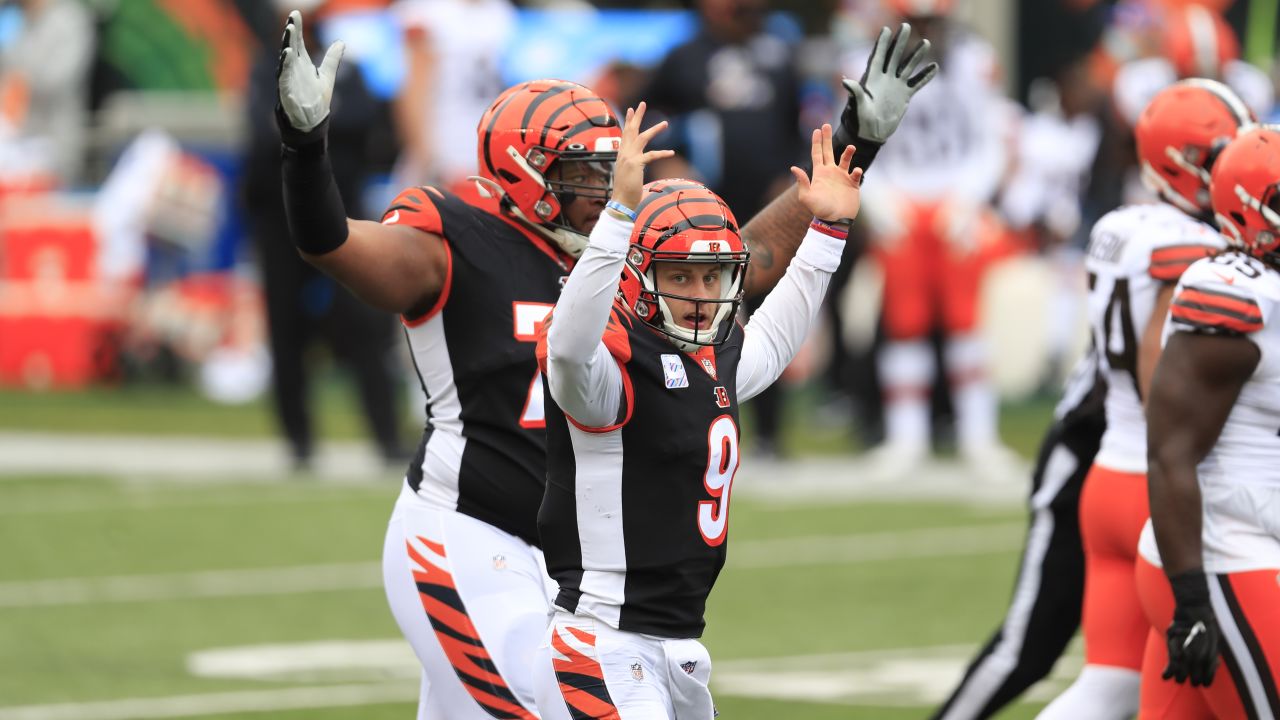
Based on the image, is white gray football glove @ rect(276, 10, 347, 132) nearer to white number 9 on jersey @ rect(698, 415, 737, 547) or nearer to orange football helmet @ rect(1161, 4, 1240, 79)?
white number 9 on jersey @ rect(698, 415, 737, 547)

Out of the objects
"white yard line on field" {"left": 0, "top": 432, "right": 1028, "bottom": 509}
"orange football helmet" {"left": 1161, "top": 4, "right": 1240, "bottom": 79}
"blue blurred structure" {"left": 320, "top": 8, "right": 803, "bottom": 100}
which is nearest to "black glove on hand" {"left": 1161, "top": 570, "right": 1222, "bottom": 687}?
"orange football helmet" {"left": 1161, "top": 4, "right": 1240, "bottom": 79}

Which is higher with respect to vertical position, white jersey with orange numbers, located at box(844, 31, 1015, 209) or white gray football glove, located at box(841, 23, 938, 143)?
white gray football glove, located at box(841, 23, 938, 143)

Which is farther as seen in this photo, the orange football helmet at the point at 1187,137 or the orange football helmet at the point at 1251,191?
the orange football helmet at the point at 1187,137

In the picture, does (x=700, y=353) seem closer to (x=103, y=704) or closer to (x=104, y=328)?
(x=103, y=704)

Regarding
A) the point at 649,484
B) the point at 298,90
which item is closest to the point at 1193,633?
the point at 649,484

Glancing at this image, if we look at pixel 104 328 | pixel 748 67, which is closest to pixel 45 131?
pixel 104 328

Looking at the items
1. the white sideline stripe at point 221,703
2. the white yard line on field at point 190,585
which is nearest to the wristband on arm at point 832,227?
the white sideline stripe at point 221,703

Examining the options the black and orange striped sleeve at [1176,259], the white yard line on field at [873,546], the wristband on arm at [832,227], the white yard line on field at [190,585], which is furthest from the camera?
the white yard line on field at [873,546]

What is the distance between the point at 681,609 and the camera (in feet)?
14.7

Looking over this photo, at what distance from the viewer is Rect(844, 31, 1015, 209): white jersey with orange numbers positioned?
39.8ft

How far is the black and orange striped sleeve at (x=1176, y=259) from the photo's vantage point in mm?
5363

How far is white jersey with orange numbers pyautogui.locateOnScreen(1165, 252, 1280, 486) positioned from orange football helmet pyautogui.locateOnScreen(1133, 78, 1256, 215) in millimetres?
793

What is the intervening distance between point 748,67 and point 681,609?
8849 millimetres

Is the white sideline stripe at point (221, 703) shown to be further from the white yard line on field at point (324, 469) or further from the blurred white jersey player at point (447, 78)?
the blurred white jersey player at point (447, 78)
